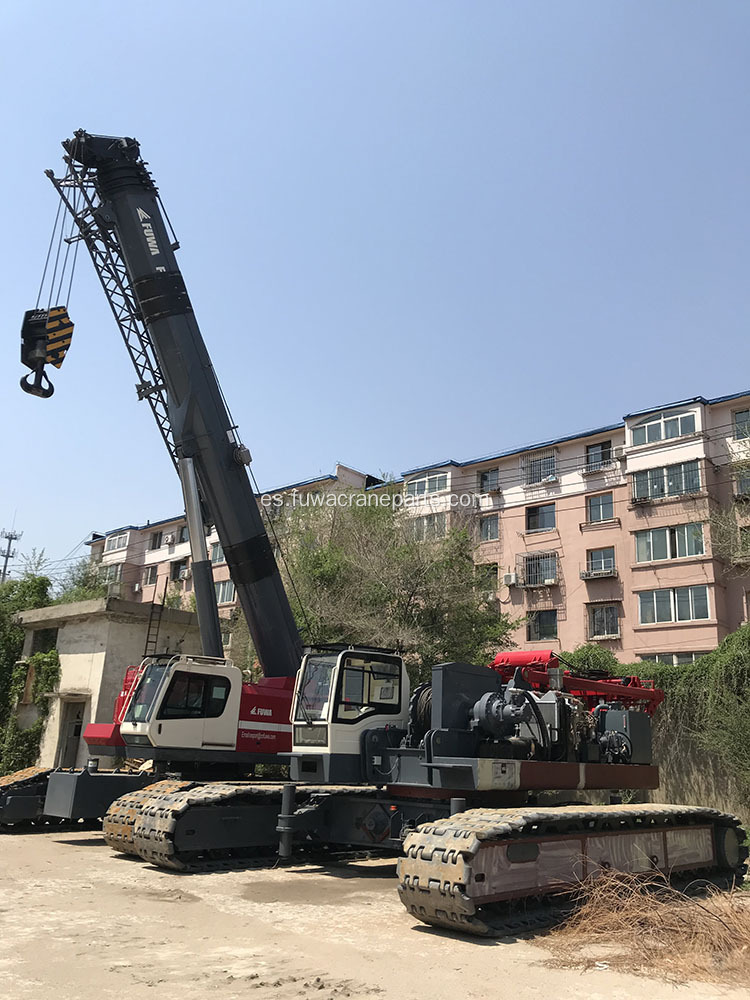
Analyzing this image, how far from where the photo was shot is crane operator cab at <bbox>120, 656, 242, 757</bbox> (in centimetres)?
1375

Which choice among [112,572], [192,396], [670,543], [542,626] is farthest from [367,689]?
[112,572]

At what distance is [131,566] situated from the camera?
66.7 metres

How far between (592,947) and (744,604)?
33.1 metres

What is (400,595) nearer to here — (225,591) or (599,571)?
(599,571)

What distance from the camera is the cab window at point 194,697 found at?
13.9 m

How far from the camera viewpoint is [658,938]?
735 centimetres

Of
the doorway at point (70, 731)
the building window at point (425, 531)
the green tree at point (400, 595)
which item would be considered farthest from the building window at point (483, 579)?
the doorway at point (70, 731)

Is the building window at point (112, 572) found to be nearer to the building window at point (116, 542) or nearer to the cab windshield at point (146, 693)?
the building window at point (116, 542)

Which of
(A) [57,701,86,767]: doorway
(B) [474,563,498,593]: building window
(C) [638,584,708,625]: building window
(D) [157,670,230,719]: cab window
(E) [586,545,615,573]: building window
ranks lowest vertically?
(A) [57,701,86,767]: doorway

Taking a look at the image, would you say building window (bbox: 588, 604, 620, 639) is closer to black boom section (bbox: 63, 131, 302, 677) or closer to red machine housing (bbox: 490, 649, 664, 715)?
red machine housing (bbox: 490, 649, 664, 715)

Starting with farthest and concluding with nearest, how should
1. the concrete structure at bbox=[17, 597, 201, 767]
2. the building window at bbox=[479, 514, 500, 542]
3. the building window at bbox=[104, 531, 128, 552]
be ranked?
the building window at bbox=[104, 531, 128, 552] → the building window at bbox=[479, 514, 500, 542] → the concrete structure at bbox=[17, 597, 201, 767]

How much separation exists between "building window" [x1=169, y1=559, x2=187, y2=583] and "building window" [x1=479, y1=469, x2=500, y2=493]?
80.9 ft

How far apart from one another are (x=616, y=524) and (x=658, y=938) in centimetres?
3565

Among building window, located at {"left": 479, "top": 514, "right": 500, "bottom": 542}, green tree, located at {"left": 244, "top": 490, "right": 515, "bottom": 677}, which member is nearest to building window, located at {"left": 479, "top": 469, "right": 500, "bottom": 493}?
building window, located at {"left": 479, "top": 514, "right": 500, "bottom": 542}
